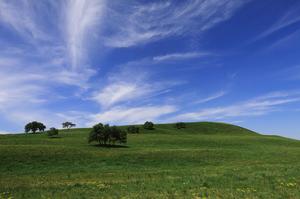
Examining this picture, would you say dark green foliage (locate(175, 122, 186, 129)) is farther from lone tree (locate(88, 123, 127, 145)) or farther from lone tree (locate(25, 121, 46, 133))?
lone tree (locate(88, 123, 127, 145))

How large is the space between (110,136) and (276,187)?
2272 inches

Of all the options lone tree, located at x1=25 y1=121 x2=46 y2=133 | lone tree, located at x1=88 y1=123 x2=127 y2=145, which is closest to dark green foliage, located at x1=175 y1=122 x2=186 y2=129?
lone tree, located at x1=25 y1=121 x2=46 y2=133

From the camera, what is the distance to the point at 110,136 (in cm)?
7012

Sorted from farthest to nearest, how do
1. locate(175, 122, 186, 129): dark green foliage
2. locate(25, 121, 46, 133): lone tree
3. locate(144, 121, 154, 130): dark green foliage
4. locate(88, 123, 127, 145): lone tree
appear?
locate(175, 122, 186, 129): dark green foliage → locate(144, 121, 154, 130): dark green foliage → locate(25, 121, 46, 133): lone tree → locate(88, 123, 127, 145): lone tree

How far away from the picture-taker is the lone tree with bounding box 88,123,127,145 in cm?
6906

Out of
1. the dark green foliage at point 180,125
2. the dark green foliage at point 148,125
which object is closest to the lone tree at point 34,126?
the dark green foliage at point 148,125

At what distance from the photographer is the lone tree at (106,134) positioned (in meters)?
69.1

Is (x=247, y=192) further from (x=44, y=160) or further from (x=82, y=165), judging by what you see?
(x=44, y=160)

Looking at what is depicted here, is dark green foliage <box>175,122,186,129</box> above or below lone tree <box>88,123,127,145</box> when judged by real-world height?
above

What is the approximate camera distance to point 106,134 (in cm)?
6919

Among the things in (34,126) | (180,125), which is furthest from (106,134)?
(180,125)

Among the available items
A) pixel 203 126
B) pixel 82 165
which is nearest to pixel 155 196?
pixel 82 165

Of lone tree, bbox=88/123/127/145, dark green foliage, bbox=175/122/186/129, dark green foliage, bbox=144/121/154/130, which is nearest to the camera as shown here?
lone tree, bbox=88/123/127/145

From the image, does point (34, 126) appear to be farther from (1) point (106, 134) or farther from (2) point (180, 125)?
(2) point (180, 125)
